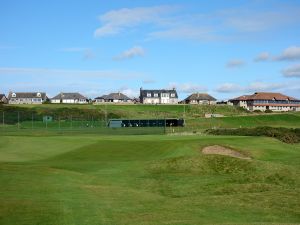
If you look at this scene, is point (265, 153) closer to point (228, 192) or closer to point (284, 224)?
point (228, 192)

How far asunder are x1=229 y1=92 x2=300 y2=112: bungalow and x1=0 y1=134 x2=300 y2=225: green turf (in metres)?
141

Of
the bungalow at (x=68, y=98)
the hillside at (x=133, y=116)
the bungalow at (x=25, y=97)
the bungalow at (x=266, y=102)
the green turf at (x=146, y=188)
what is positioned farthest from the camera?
the bungalow at (x=68, y=98)

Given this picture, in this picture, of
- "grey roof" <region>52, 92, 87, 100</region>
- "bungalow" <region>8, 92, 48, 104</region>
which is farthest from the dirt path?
"grey roof" <region>52, 92, 87, 100</region>

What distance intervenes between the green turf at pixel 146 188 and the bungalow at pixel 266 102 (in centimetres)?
14123

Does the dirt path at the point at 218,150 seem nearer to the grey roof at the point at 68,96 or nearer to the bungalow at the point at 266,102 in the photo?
the bungalow at the point at 266,102

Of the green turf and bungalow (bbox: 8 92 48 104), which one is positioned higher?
bungalow (bbox: 8 92 48 104)

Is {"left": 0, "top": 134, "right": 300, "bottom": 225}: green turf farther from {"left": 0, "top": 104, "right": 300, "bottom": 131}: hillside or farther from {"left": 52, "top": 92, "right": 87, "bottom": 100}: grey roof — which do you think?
{"left": 52, "top": 92, "right": 87, "bottom": 100}: grey roof

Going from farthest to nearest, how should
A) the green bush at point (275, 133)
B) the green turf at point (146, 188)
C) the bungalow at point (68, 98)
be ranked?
the bungalow at point (68, 98) → the green bush at point (275, 133) → the green turf at point (146, 188)

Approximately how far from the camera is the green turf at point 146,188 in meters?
18.9

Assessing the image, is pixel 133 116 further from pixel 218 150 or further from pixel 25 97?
pixel 218 150

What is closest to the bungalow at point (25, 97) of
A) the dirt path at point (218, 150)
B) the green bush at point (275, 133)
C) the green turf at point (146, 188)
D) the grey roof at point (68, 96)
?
the grey roof at point (68, 96)

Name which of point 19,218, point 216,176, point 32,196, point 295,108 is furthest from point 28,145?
point 295,108

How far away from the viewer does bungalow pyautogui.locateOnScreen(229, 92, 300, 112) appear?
18725 cm

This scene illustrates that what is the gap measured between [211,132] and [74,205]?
5895 centimetres
